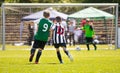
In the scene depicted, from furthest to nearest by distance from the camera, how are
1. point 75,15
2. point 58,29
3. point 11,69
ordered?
point 75,15
point 58,29
point 11,69

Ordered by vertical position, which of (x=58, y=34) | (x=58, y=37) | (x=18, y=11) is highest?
(x=18, y=11)

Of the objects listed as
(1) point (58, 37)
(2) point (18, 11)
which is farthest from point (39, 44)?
(2) point (18, 11)

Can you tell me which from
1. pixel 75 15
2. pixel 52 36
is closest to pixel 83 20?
pixel 75 15

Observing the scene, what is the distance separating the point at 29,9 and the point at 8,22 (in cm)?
173

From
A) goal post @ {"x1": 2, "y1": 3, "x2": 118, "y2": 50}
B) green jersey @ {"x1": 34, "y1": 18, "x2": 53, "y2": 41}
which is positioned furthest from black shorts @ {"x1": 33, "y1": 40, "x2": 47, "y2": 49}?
goal post @ {"x1": 2, "y1": 3, "x2": 118, "y2": 50}

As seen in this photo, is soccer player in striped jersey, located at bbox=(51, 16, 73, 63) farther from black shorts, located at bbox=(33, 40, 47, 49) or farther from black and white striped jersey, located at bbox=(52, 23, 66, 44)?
black shorts, located at bbox=(33, 40, 47, 49)

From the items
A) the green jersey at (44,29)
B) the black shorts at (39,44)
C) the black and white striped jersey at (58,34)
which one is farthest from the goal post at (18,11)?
the green jersey at (44,29)

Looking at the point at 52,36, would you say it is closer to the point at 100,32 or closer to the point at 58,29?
the point at 58,29

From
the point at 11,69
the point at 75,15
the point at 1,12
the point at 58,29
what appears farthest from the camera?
the point at 75,15

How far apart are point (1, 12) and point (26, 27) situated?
2.61 m

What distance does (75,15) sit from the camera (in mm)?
38375

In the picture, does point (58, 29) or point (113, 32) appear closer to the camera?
point (58, 29)

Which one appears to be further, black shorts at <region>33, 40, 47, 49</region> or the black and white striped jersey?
the black and white striped jersey

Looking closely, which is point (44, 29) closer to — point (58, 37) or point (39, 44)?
point (39, 44)
